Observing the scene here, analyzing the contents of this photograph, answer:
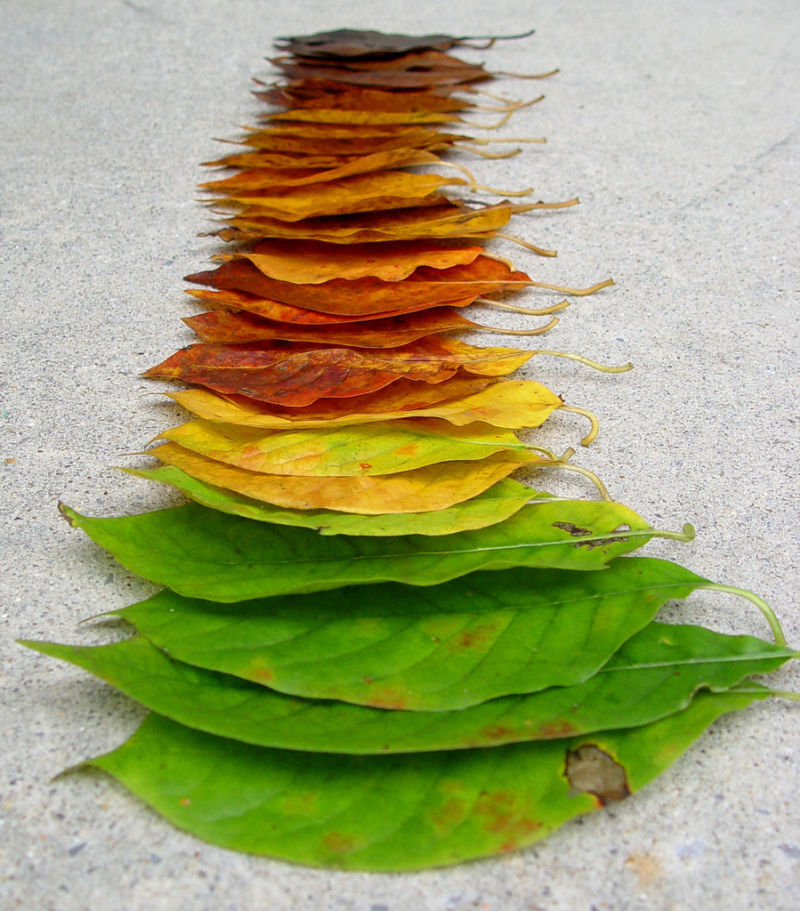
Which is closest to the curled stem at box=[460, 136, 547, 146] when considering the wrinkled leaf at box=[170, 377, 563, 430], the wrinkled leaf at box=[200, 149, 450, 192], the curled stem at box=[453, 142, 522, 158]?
the curled stem at box=[453, 142, 522, 158]

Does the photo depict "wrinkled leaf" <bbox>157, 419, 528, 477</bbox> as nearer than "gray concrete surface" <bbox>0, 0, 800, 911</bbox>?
No

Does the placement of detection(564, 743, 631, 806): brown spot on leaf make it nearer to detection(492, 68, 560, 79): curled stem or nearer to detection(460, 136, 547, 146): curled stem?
detection(460, 136, 547, 146): curled stem

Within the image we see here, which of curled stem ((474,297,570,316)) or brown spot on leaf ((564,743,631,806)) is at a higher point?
curled stem ((474,297,570,316))

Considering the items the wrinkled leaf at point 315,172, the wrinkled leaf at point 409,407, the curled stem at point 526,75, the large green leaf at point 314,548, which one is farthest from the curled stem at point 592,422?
the curled stem at point 526,75

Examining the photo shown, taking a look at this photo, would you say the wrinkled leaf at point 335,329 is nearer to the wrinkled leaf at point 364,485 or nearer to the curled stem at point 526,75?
the wrinkled leaf at point 364,485

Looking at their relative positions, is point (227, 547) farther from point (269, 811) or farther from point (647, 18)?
point (647, 18)

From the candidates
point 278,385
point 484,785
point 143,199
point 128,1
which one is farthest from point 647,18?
point 484,785

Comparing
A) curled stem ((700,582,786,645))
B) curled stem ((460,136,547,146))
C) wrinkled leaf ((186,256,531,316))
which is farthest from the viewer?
curled stem ((460,136,547,146))
